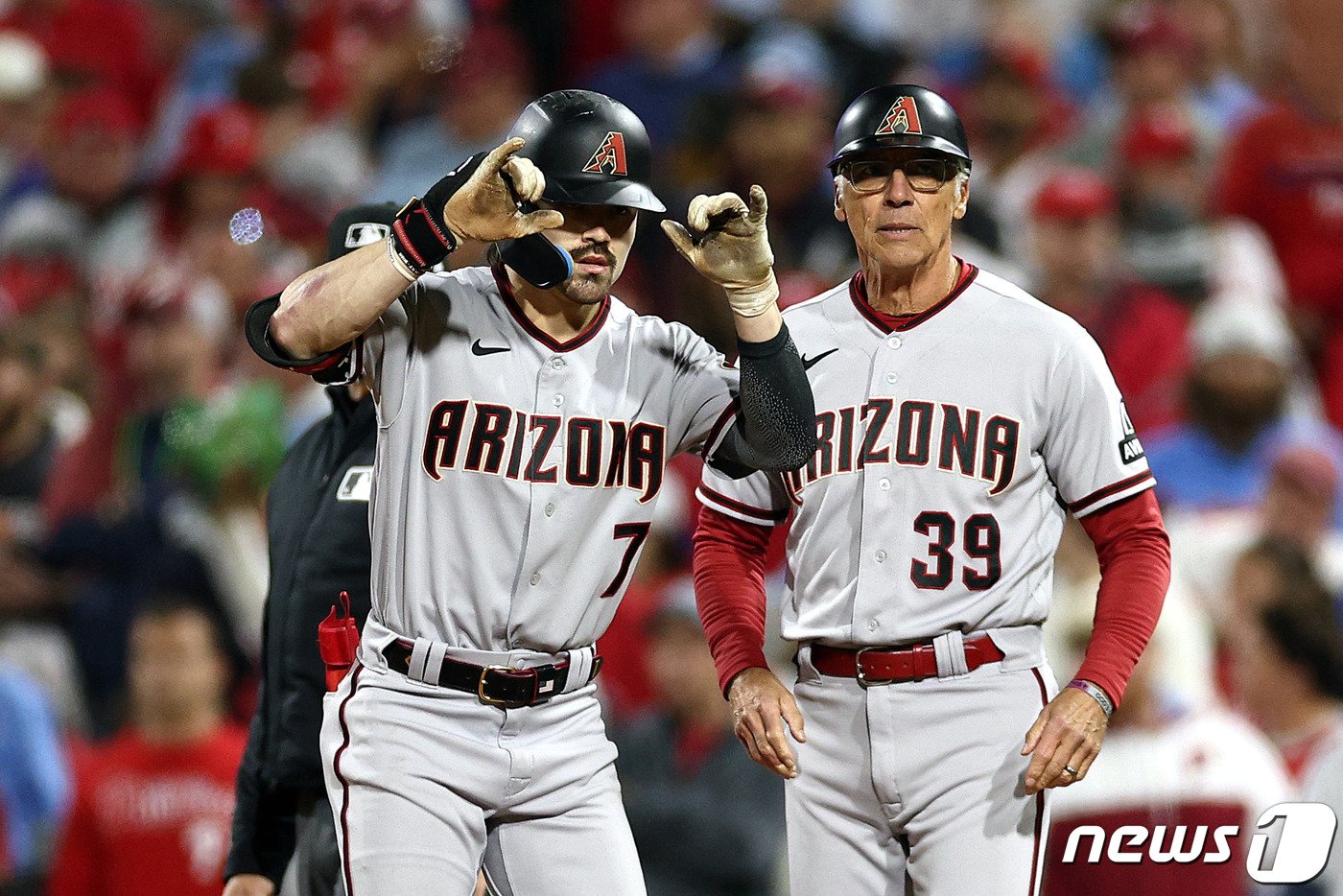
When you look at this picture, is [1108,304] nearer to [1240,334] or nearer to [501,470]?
[1240,334]

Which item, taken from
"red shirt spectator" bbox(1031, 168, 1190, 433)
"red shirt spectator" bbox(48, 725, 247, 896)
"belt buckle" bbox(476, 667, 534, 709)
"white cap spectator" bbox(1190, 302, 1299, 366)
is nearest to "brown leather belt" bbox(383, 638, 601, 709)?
"belt buckle" bbox(476, 667, 534, 709)

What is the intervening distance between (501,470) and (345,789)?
0.64 metres

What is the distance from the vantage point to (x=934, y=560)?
3.56 meters

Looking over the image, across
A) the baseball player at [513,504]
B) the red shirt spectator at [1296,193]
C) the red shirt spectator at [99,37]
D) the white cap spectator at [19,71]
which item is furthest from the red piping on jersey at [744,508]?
the red shirt spectator at [99,37]

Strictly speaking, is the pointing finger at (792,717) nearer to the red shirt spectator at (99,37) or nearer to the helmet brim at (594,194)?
the helmet brim at (594,194)

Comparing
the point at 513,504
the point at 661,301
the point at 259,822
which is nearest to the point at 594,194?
the point at 513,504

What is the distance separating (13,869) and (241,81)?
5185 mm

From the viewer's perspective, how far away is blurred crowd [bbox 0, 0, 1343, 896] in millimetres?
5801

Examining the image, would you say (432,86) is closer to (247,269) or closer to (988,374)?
(247,269)

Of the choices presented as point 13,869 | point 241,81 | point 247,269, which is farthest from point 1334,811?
point 241,81

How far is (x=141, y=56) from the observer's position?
11539mm

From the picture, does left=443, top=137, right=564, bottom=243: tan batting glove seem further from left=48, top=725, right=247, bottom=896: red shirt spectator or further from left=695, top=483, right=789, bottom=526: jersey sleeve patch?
left=48, top=725, right=247, bottom=896: red shirt spectator

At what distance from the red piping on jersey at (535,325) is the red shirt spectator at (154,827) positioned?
2.89m

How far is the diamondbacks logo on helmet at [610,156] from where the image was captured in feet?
11.4
